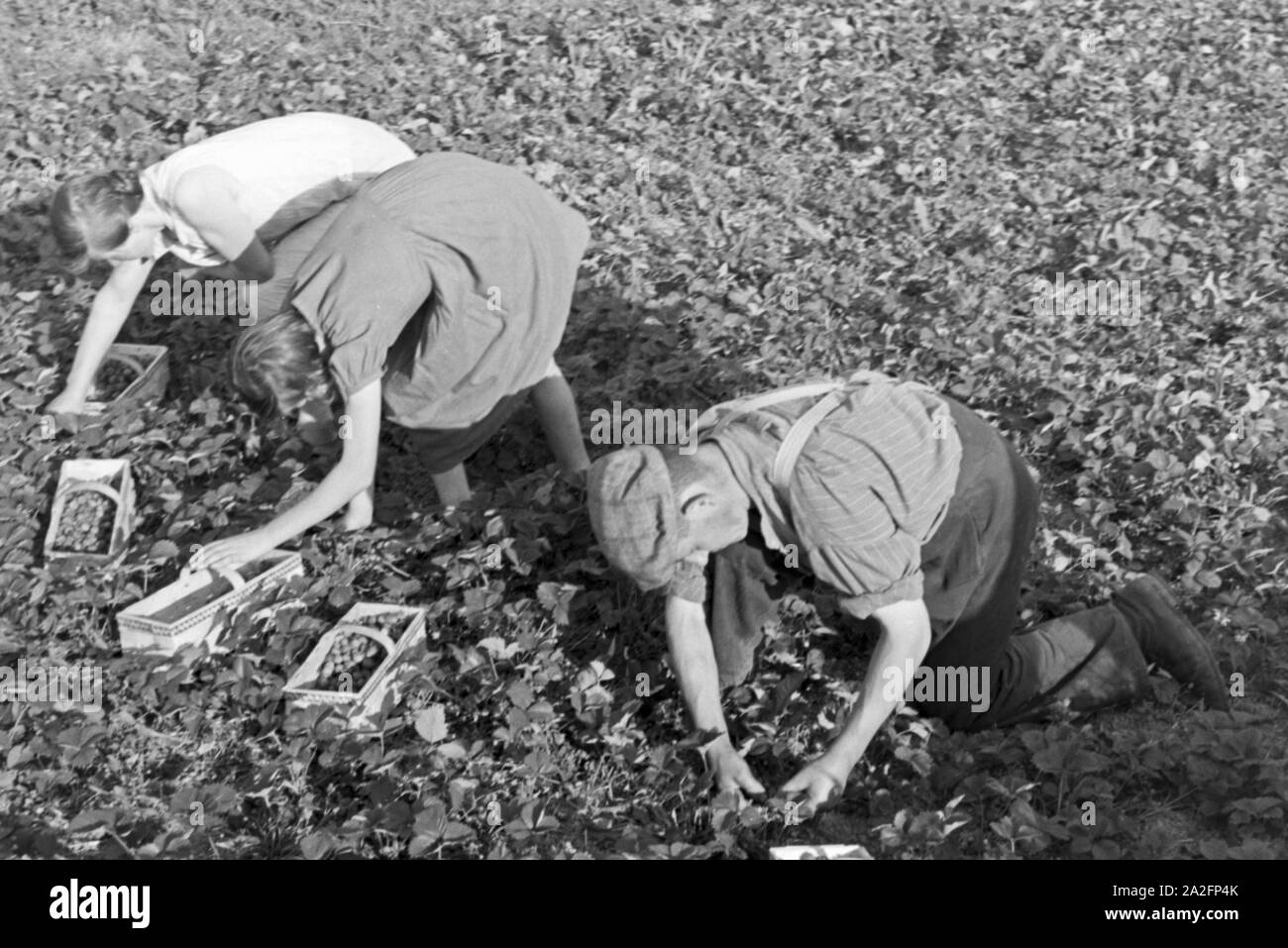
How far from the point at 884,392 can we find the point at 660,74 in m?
4.13

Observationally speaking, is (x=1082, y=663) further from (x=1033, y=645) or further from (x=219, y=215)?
(x=219, y=215)

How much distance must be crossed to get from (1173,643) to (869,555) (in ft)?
3.89

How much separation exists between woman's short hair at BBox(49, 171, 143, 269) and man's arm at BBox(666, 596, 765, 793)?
192 centimetres

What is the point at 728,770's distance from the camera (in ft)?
9.27

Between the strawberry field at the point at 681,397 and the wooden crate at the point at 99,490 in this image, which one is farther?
the wooden crate at the point at 99,490

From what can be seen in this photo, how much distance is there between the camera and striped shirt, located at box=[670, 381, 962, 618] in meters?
2.43

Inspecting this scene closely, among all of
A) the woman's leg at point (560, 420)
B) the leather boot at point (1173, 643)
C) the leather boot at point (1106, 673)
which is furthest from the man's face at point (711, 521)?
the woman's leg at point (560, 420)

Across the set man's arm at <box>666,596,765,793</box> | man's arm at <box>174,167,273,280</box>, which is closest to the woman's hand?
man's arm at <box>174,167,273,280</box>

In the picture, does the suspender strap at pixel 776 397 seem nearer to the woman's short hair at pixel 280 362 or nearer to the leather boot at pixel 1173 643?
the woman's short hair at pixel 280 362

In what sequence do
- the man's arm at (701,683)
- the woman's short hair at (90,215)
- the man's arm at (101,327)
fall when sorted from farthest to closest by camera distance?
the man's arm at (101,327) < the woman's short hair at (90,215) < the man's arm at (701,683)

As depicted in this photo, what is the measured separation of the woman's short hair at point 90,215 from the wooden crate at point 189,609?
93cm

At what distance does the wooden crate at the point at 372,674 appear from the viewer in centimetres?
313

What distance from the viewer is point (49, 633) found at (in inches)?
139

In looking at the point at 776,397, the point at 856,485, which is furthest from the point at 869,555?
the point at 776,397
